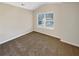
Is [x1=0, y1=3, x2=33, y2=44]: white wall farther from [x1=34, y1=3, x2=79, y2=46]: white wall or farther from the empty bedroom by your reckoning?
[x1=34, y1=3, x2=79, y2=46]: white wall

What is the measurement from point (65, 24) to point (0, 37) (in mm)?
1680

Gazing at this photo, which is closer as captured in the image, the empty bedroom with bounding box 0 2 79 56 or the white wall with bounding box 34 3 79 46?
the empty bedroom with bounding box 0 2 79 56

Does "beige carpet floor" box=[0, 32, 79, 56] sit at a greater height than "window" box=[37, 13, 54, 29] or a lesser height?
lesser

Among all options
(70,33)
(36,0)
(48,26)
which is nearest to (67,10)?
(70,33)

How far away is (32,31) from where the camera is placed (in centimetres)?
201

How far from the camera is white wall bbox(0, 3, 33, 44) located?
1.83m

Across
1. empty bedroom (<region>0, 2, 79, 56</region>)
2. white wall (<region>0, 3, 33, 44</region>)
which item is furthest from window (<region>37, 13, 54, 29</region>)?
white wall (<region>0, 3, 33, 44</region>)

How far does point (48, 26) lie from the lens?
1984 millimetres

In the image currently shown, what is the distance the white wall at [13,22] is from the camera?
1826mm

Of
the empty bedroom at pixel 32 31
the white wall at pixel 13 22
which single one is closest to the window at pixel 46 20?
the empty bedroom at pixel 32 31

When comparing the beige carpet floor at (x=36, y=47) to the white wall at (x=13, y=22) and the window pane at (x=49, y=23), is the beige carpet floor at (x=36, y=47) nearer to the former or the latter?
the white wall at (x=13, y=22)

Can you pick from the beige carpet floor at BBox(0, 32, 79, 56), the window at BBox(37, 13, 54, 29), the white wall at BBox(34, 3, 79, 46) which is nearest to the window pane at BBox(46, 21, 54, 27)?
the window at BBox(37, 13, 54, 29)

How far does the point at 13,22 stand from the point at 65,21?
4.54 feet

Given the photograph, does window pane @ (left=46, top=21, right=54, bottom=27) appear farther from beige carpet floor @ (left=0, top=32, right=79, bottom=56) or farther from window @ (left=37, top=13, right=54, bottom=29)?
beige carpet floor @ (left=0, top=32, right=79, bottom=56)
